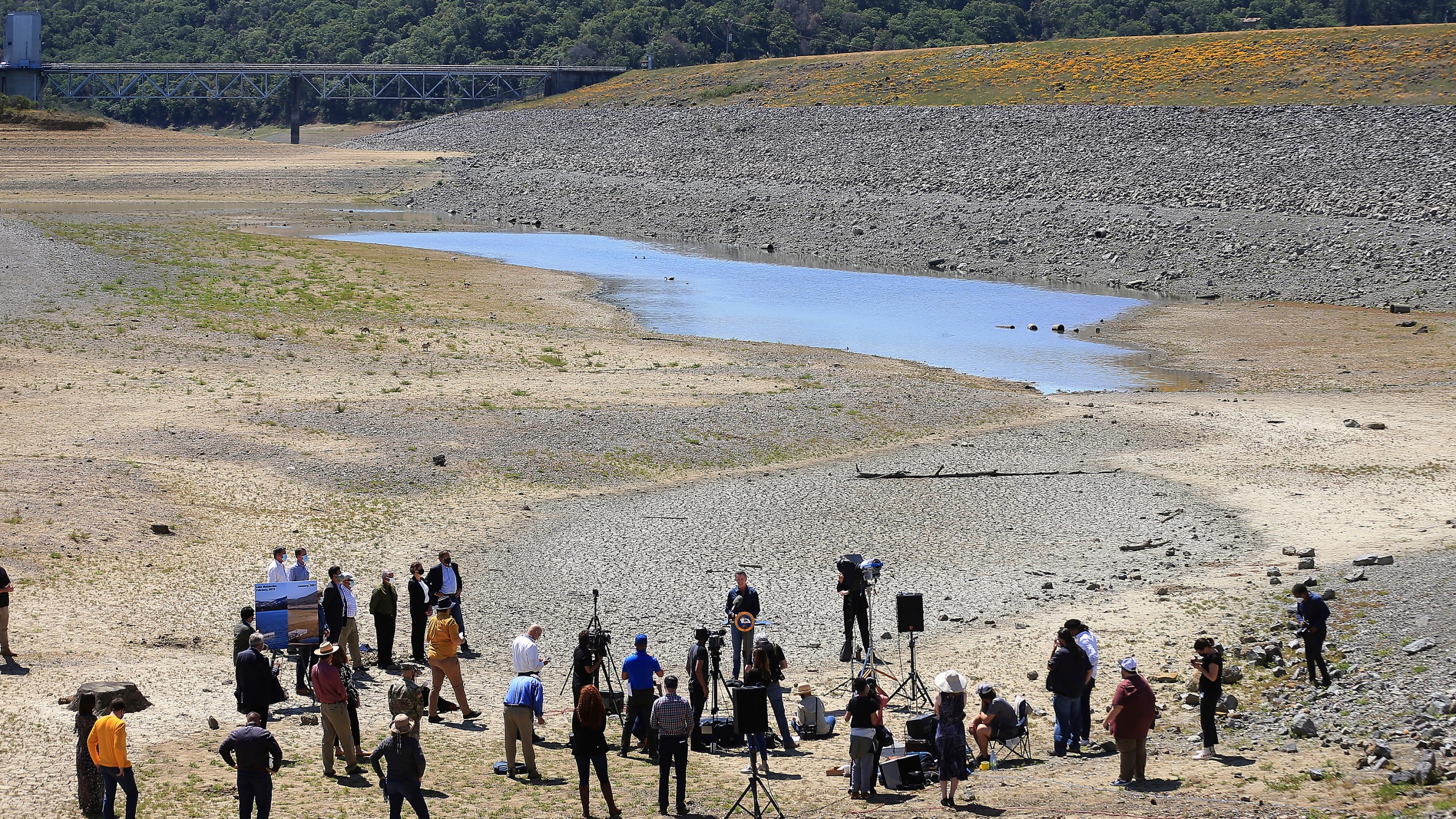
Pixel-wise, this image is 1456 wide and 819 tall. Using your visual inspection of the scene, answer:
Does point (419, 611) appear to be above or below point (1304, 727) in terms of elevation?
above

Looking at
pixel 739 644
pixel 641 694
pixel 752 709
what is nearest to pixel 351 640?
pixel 641 694

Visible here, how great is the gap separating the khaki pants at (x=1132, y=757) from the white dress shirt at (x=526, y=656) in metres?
6.09

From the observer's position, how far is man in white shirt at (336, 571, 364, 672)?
58.3ft

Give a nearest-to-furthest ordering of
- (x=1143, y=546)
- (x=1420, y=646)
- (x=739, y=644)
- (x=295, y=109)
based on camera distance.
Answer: (x=1420, y=646) < (x=739, y=644) < (x=1143, y=546) < (x=295, y=109)

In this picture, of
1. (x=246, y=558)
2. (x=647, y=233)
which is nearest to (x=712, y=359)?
(x=246, y=558)

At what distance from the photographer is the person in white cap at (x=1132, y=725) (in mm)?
14273

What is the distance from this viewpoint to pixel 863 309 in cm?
5078

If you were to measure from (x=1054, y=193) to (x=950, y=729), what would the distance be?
2181 inches

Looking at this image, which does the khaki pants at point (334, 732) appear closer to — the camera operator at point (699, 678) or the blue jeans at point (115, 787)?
the blue jeans at point (115, 787)

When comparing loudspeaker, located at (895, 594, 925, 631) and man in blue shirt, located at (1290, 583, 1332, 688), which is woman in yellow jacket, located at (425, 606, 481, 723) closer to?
loudspeaker, located at (895, 594, 925, 631)

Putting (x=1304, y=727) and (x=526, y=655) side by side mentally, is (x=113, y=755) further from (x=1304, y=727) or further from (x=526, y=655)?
(x=1304, y=727)

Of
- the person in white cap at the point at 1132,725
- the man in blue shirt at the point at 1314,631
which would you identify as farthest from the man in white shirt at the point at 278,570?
the man in blue shirt at the point at 1314,631

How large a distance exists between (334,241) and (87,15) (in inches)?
5339

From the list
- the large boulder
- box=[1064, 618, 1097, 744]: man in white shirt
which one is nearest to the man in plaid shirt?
box=[1064, 618, 1097, 744]: man in white shirt
